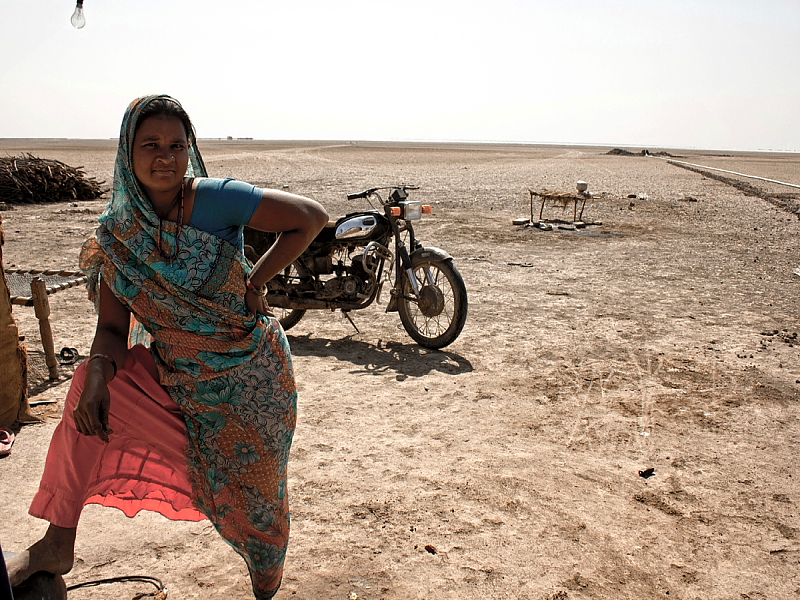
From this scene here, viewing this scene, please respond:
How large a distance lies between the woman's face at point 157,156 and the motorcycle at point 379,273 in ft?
10.9

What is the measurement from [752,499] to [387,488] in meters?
1.76

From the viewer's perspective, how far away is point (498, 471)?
11.6 ft

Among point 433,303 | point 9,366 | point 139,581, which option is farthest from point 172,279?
point 433,303

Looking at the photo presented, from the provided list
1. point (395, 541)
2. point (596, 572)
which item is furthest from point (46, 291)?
point (596, 572)

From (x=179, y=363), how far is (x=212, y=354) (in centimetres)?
11

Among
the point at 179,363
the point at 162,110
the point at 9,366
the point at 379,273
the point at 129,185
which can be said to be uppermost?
the point at 162,110

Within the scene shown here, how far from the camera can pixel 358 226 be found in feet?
18.7

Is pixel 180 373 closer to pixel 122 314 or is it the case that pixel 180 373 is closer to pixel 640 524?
pixel 122 314

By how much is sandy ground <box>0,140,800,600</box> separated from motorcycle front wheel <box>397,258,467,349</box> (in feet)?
0.51

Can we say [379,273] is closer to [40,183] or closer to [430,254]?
[430,254]

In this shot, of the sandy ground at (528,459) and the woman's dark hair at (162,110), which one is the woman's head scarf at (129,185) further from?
the sandy ground at (528,459)

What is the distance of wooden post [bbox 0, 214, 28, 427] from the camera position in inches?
152

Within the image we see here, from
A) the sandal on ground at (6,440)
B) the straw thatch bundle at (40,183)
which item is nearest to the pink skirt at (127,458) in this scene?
the sandal on ground at (6,440)

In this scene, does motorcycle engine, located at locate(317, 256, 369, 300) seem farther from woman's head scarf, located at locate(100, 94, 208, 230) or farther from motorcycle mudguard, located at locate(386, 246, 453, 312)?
woman's head scarf, located at locate(100, 94, 208, 230)
